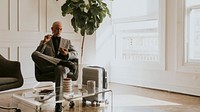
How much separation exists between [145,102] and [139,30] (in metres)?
1.85

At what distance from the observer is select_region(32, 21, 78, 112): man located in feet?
11.2

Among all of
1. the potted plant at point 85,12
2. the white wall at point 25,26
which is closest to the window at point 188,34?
the potted plant at point 85,12

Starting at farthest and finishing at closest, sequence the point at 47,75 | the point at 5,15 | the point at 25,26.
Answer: the point at 25,26, the point at 5,15, the point at 47,75

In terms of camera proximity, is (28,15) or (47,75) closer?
(47,75)

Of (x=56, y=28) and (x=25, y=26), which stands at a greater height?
(x=25, y=26)

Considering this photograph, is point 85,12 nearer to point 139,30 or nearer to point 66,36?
point 66,36

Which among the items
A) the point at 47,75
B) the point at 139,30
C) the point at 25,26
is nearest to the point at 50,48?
the point at 47,75

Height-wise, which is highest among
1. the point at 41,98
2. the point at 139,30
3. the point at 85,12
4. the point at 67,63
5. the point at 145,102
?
the point at 85,12

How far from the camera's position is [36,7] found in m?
4.83

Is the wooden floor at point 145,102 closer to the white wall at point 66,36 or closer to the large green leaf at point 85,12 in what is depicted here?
the white wall at point 66,36

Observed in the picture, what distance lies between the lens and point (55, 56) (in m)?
3.70

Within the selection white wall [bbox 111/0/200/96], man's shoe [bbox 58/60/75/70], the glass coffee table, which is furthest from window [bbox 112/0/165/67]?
the glass coffee table

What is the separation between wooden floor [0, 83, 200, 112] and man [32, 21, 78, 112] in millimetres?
527

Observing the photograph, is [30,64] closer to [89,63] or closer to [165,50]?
[89,63]
